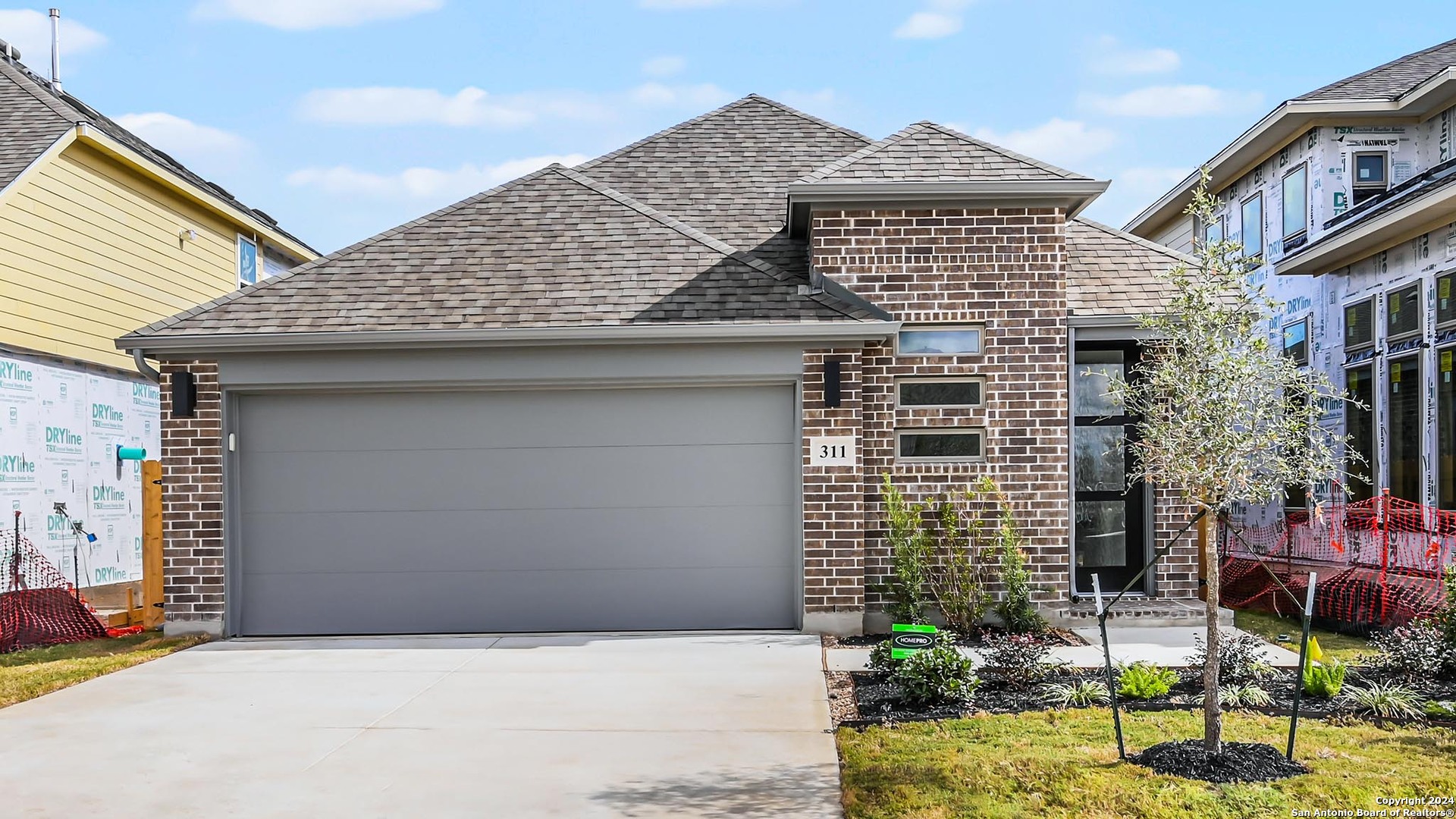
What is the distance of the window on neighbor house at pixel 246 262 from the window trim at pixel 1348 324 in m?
15.9

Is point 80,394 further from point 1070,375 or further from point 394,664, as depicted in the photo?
point 1070,375

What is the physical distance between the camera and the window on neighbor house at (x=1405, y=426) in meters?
14.8

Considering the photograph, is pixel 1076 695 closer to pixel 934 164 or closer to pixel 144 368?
pixel 934 164

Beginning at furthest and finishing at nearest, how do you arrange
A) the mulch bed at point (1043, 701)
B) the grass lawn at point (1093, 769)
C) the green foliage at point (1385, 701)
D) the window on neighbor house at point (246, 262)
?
the window on neighbor house at point (246, 262) < the mulch bed at point (1043, 701) < the green foliage at point (1385, 701) < the grass lawn at point (1093, 769)

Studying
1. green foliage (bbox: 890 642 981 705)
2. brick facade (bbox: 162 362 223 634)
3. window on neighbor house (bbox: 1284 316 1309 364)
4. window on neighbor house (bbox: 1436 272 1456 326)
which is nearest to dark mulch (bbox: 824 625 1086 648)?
green foliage (bbox: 890 642 981 705)

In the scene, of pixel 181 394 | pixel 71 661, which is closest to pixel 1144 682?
pixel 181 394

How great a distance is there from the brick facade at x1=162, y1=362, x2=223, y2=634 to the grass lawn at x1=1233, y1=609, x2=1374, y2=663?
9.21 meters

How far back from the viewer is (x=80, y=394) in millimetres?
13977

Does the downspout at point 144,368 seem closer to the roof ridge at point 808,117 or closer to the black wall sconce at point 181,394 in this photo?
the black wall sconce at point 181,394

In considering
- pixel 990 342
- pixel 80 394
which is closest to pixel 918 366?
pixel 990 342

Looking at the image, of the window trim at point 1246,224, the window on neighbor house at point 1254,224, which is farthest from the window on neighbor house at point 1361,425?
the window on neighbor house at point 1254,224

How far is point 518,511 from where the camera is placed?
1090 cm

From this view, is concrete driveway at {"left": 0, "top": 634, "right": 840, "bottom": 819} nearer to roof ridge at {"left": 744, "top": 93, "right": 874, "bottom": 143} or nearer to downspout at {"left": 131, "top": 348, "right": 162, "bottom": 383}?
downspout at {"left": 131, "top": 348, "right": 162, "bottom": 383}

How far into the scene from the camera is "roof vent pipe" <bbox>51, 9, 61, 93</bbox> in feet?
57.1
